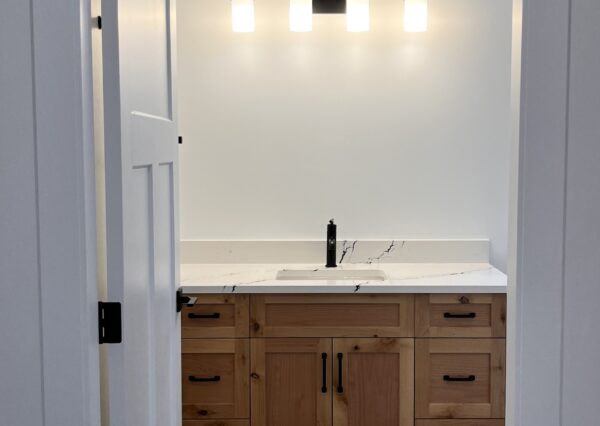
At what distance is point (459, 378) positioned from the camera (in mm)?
2932

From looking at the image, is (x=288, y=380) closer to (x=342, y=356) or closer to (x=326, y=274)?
(x=342, y=356)

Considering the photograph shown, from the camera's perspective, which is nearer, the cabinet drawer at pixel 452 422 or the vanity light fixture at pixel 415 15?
the cabinet drawer at pixel 452 422

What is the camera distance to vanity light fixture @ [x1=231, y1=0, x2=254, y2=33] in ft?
10.9

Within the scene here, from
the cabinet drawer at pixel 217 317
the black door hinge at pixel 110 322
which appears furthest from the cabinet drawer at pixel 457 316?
the black door hinge at pixel 110 322

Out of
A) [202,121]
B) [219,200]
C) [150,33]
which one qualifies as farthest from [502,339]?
[150,33]

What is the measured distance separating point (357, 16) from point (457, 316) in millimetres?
1409

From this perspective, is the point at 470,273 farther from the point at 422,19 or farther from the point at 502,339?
the point at 422,19

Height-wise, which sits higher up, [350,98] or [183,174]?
[350,98]

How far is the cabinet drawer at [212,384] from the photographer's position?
9.72ft

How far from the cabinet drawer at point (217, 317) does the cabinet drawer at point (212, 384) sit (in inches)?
1.6

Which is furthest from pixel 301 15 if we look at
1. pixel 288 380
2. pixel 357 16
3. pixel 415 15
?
pixel 288 380

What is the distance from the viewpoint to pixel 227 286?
293cm

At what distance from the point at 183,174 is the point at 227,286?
78cm

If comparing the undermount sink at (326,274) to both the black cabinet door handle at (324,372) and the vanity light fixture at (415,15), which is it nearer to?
the black cabinet door handle at (324,372)
